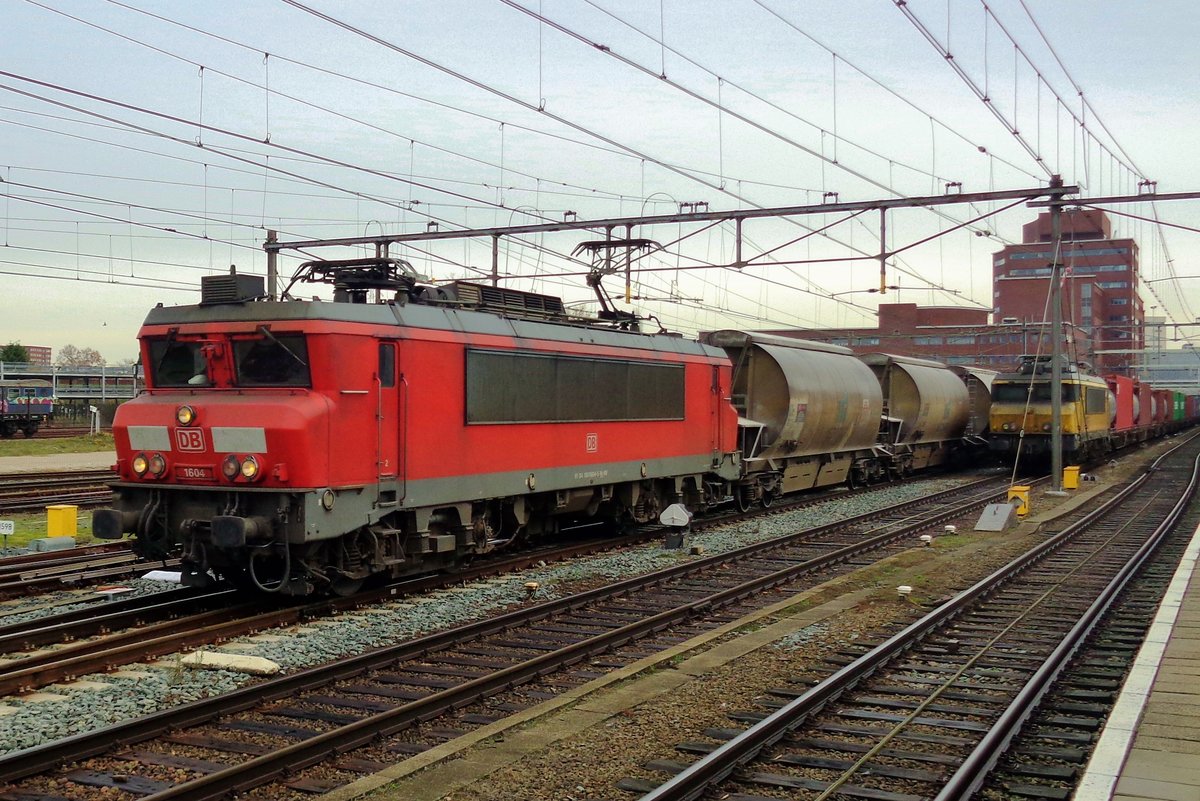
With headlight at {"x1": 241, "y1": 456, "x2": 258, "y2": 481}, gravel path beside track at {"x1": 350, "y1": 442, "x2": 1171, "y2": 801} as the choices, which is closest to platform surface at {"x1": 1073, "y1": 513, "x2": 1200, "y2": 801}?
gravel path beside track at {"x1": 350, "y1": 442, "x2": 1171, "y2": 801}

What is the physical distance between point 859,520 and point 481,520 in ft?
31.8

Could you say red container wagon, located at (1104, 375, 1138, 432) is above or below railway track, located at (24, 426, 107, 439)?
above

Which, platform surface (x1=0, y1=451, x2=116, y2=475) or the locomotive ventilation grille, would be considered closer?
the locomotive ventilation grille

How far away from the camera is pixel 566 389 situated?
51.4 feet

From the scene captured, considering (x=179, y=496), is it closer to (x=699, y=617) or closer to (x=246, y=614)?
(x=246, y=614)

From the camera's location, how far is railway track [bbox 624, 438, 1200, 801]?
689cm

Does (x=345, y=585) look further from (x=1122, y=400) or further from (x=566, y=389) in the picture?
(x=1122, y=400)

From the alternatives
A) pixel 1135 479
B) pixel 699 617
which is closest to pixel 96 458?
pixel 699 617

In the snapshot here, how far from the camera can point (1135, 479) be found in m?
33.5

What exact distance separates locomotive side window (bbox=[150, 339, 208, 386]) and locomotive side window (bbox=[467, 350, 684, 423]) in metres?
3.16

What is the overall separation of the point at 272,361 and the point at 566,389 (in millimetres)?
4952

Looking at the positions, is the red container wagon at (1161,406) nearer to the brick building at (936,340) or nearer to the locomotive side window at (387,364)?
the brick building at (936,340)

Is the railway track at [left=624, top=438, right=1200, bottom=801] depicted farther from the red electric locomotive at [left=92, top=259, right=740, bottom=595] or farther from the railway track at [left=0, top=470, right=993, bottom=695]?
the red electric locomotive at [left=92, top=259, right=740, bottom=595]

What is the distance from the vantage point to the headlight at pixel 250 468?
439 inches
